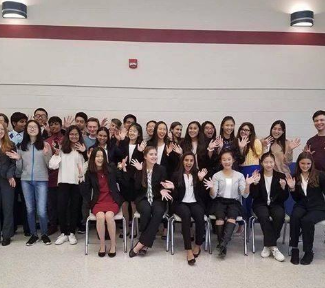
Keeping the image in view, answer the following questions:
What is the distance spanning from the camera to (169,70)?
18.5ft

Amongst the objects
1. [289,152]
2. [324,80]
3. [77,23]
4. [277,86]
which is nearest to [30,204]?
[77,23]

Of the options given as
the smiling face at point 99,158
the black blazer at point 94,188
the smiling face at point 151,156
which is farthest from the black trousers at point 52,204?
the smiling face at point 151,156

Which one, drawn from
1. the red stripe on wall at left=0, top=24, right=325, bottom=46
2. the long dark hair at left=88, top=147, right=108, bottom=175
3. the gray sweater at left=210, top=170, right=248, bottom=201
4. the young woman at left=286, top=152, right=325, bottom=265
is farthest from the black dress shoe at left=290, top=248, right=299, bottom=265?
the red stripe on wall at left=0, top=24, right=325, bottom=46

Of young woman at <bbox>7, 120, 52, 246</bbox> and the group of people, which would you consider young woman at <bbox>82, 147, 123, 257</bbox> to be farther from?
young woman at <bbox>7, 120, 52, 246</bbox>

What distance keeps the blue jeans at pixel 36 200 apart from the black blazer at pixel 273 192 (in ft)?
8.13

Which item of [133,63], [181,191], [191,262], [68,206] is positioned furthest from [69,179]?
[133,63]

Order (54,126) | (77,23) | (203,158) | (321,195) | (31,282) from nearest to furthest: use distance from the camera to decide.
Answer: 1. (31,282)
2. (321,195)
3. (203,158)
4. (54,126)
5. (77,23)

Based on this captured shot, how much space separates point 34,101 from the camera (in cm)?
552

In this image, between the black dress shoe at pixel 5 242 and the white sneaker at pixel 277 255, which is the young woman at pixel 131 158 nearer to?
the black dress shoe at pixel 5 242

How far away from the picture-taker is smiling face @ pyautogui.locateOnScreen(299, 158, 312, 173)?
3.94 m

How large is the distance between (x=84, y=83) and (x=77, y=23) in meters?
0.95

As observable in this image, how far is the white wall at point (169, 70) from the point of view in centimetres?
549

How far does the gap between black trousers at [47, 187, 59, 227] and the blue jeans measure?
195mm

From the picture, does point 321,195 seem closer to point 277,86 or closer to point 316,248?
point 316,248
